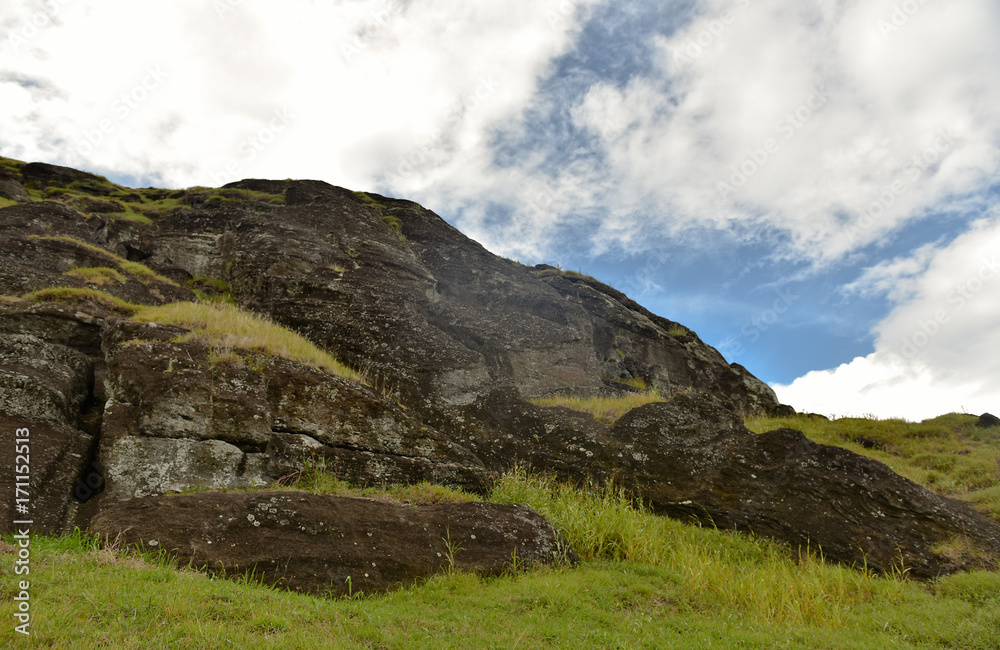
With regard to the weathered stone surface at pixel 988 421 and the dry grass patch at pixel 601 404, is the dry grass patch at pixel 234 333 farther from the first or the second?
the weathered stone surface at pixel 988 421

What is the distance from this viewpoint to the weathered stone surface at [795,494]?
1179 centimetres

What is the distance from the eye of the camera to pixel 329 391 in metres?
12.8

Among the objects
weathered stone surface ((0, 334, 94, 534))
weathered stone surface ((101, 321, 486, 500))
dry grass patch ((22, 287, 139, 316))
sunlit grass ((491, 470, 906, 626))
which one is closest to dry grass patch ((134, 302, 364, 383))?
dry grass patch ((22, 287, 139, 316))

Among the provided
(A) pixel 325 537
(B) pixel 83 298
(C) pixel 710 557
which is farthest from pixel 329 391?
(C) pixel 710 557

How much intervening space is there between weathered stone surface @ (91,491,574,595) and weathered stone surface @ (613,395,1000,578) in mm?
5918

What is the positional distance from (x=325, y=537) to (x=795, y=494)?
1229 centimetres

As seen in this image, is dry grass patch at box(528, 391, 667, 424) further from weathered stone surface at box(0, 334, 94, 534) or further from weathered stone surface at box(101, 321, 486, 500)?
weathered stone surface at box(0, 334, 94, 534)

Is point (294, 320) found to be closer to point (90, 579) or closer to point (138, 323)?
point (138, 323)

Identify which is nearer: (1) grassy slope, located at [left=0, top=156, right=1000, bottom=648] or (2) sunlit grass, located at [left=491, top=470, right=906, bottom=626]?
(1) grassy slope, located at [left=0, top=156, right=1000, bottom=648]

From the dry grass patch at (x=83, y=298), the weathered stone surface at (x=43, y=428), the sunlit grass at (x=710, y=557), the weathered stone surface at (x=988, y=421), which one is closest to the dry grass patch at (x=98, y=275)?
the dry grass patch at (x=83, y=298)

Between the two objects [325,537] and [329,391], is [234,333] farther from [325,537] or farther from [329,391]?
[325,537]

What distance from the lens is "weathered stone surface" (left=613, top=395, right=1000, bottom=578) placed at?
38.7 feet

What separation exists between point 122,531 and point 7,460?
118 inches

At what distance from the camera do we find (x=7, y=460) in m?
8.28
